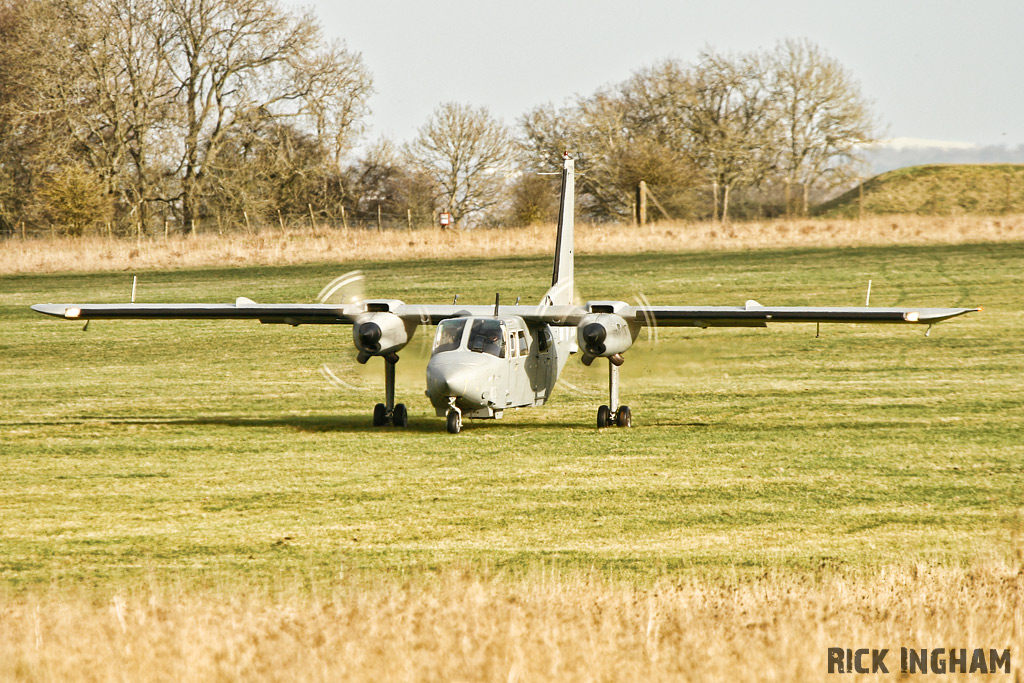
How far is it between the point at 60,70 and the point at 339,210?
1733 centimetres

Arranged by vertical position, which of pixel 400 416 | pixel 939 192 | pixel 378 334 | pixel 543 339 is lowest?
pixel 400 416

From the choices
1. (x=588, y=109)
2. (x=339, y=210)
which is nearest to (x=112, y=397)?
(x=339, y=210)

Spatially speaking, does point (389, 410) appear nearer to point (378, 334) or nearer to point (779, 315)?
point (378, 334)

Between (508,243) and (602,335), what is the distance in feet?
107

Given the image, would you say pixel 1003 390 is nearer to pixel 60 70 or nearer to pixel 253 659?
pixel 253 659

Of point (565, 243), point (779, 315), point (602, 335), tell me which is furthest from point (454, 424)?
point (565, 243)

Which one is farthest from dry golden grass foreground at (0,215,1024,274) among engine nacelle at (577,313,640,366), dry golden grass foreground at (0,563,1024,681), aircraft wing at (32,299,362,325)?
dry golden grass foreground at (0,563,1024,681)

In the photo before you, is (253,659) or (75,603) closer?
(253,659)

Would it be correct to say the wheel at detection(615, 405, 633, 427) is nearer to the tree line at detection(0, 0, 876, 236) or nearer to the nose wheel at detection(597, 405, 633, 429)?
the nose wheel at detection(597, 405, 633, 429)

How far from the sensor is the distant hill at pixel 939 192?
56.7m

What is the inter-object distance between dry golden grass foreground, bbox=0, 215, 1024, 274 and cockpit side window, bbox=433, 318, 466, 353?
103ft

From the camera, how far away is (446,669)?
6.36 metres

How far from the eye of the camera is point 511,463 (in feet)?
50.9

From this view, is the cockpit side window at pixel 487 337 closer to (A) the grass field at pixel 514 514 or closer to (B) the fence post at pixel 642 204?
(A) the grass field at pixel 514 514
